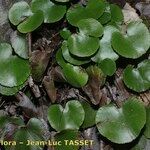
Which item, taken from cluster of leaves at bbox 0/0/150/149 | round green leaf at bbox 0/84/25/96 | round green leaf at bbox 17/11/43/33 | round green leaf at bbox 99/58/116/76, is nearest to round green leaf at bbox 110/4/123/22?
cluster of leaves at bbox 0/0/150/149

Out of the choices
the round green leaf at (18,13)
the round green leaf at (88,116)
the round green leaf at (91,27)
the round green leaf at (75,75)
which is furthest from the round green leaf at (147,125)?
the round green leaf at (18,13)

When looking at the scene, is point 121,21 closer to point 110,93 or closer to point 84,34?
point 84,34

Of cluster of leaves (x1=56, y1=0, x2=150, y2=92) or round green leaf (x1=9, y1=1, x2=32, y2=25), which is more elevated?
round green leaf (x1=9, y1=1, x2=32, y2=25)

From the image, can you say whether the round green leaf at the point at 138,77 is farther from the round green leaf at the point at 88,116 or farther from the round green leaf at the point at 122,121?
the round green leaf at the point at 88,116

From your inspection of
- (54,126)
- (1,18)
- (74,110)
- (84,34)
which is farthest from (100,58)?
(1,18)

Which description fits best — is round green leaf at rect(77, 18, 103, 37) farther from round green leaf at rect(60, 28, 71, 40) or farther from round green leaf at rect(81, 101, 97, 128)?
round green leaf at rect(81, 101, 97, 128)

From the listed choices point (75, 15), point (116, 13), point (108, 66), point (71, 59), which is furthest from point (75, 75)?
point (116, 13)
